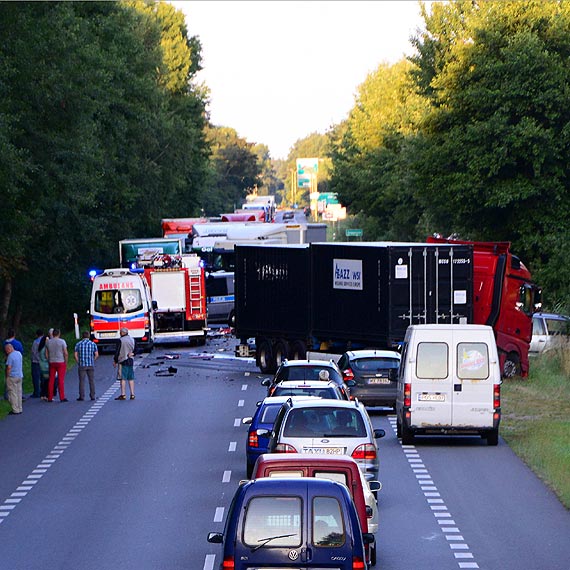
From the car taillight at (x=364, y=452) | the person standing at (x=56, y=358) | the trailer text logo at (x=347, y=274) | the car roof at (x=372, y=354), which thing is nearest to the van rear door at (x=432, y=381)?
the car roof at (x=372, y=354)

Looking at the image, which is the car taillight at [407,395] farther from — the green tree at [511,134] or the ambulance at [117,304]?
the green tree at [511,134]

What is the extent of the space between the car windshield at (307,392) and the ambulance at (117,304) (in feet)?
78.7

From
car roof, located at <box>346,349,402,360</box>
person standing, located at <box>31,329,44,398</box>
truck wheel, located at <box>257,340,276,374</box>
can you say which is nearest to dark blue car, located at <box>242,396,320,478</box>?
car roof, located at <box>346,349,402,360</box>

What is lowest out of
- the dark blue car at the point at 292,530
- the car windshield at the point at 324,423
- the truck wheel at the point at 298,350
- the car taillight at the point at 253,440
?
the truck wheel at the point at 298,350

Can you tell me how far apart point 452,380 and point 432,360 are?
0.54 meters

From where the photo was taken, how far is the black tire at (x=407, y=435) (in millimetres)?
26553

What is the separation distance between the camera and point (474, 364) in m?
26.1

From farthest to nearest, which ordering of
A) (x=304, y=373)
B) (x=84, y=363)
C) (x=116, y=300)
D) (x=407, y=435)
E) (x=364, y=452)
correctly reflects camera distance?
(x=116, y=300) → (x=84, y=363) → (x=304, y=373) → (x=407, y=435) → (x=364, y=452)

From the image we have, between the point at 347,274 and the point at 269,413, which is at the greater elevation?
the point at 347,274

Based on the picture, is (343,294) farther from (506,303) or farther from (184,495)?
(184,495)

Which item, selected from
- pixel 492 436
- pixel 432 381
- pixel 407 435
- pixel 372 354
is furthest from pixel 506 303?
pixel 432 381

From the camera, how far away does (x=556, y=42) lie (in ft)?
171

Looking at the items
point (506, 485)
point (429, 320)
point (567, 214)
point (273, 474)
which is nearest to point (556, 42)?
point (567, 214)

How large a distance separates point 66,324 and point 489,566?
173 ft
